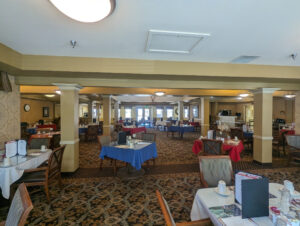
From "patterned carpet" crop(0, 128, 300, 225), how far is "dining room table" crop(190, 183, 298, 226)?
0.84 m

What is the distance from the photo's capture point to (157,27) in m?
2.13

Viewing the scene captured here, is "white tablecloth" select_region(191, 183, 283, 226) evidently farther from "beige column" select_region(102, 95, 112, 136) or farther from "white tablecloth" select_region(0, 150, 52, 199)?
"beige column" select_region(102, 95, 112, 136)

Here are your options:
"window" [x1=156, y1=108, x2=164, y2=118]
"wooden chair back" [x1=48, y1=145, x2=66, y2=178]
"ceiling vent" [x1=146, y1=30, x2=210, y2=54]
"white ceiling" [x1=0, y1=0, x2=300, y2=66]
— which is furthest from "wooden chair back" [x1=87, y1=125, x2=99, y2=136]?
"window" [x1=156, y1=108, x2=164, y2=118]

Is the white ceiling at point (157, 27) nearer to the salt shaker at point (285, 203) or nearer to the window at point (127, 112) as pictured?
the salt shaker at point (285, 203)

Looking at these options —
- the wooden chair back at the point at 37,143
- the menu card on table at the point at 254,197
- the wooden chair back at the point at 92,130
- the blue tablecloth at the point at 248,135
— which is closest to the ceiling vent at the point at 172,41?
the menu card on table at the point at 254,197

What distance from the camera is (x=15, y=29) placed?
7.18ft

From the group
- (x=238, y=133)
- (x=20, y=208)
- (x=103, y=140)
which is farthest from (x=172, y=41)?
(x=238, y=133)

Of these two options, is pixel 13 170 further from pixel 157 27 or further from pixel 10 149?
pixel 157 27

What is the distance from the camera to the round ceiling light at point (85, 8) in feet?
4.06

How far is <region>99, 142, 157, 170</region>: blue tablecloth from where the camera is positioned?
3.30 m

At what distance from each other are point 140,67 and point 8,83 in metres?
3.07

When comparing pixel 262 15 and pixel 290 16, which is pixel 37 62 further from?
pixel 290 16

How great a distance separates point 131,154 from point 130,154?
0.03 m

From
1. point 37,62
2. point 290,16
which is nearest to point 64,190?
point 37,62
